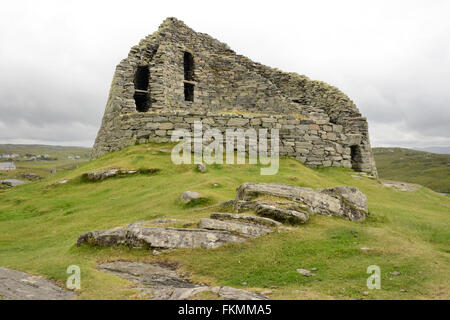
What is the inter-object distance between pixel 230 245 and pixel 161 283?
235 centimetres

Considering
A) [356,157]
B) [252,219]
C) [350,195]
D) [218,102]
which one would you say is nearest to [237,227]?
[252,219]

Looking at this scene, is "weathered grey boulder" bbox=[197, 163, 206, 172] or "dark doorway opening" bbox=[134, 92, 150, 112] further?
"dark doorway opening" bbox=[134, 92, 150, 112]

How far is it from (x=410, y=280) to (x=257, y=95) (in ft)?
87.7

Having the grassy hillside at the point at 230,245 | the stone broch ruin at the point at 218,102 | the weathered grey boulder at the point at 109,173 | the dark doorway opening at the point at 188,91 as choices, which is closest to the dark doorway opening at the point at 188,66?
the stone broch ruin at the point at 218,102

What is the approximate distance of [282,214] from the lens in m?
10.0

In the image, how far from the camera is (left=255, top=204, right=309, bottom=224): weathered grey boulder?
10.0m

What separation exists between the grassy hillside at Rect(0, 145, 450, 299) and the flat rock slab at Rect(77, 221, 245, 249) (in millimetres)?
253

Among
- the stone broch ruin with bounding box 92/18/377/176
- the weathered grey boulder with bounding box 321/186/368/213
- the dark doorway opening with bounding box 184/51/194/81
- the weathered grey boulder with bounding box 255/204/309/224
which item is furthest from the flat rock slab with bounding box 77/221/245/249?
the dark doorway opening with bounding box 184/51/194/81

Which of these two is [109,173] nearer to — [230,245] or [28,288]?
[230,245]

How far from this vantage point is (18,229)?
42.0 ft

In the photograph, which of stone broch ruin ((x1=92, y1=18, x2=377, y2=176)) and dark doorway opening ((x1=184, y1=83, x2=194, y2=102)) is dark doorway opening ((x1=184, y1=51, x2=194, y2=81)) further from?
Result: dark doorway opening ((x1=184, y1=83, x2=194, y2=102))

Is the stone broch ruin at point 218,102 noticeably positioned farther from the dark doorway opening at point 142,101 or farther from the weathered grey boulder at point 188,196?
the weathered grey boulder at point 188,196
